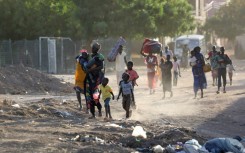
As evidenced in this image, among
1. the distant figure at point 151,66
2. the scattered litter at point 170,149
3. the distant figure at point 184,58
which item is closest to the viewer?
the scattered litter at point 170,149

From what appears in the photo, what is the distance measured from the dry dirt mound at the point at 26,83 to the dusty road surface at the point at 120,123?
1.92 ft

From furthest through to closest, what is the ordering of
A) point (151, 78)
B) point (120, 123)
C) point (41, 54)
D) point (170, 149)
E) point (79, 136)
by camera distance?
point (41, 54) < point (151, 78) < point (120, 123) < point (79, 136) < point (170, 149)

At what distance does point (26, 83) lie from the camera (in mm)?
27047

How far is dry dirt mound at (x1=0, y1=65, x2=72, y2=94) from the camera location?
85.7ft

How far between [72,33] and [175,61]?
65.5ft

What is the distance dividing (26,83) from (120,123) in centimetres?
1332

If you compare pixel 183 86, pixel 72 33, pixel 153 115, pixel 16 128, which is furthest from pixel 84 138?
pixel 72 33

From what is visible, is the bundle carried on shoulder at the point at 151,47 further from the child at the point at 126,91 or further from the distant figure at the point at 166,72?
the child at the point at 126,91

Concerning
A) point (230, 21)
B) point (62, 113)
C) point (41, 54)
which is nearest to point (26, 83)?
point (62, 113)

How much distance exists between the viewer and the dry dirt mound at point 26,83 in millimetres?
26109

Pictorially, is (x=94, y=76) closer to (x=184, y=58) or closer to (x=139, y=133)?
(x=139, y=133)

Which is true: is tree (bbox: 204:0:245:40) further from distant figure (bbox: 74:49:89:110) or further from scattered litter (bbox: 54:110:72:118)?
scattered litter (bbox: 54:110:72:118)

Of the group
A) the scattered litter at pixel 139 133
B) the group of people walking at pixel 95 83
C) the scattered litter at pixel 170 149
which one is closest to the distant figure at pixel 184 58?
the group of people walking at pixel 95 83

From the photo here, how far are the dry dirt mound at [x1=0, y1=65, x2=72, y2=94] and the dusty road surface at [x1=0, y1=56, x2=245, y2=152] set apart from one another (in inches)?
23.0
